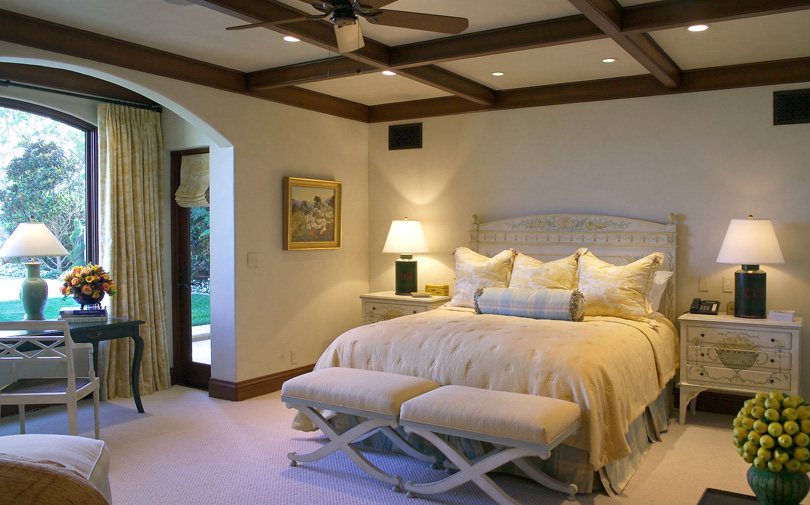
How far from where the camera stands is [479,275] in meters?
5.29

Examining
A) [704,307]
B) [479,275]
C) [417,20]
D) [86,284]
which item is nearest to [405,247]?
[479,275]

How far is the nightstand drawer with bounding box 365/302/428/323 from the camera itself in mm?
5670

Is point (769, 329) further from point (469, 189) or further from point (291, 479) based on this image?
point (291, 479)

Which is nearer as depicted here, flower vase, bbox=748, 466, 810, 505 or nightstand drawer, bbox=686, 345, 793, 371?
flower vase, bbox=748, 466, 810, 505

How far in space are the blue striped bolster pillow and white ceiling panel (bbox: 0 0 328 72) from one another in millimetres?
2153

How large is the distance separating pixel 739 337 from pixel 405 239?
2836 millimetres

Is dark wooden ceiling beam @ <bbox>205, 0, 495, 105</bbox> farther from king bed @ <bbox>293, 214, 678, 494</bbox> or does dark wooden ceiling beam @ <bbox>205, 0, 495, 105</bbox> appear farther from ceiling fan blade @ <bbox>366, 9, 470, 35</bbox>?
king bed @ <bbox>293, 214, 678, 494</bbox>

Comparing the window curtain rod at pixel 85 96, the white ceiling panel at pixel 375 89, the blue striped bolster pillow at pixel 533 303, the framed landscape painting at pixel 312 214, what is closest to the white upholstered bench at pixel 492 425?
the blue striped bolster pillow at pixel 533 303

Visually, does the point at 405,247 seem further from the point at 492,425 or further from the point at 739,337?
the point at 492,425

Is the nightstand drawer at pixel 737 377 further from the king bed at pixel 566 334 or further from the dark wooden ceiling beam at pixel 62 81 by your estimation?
the dark wooden ceiling beam at pixel 62 81

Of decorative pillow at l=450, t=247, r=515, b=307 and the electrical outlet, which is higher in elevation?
the electrical outlet

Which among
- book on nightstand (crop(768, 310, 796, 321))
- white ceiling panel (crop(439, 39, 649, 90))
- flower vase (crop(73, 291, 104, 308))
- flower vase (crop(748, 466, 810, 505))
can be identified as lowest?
flower vase (crop(748, 466, 810, 505))

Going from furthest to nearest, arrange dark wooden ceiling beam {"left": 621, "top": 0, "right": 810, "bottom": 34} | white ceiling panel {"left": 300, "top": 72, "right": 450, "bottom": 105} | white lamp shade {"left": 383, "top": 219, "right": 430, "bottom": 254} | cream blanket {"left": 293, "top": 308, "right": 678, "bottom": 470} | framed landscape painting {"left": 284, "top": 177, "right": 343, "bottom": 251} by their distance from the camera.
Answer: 1. white lamp shade {"left": 383, "top": 219, "right": 430, "bottom": 254}
2. framed landscape painting {"left": 284, "top": 177, "right": 343, "bottom": 251}
3. white ceiling panel {"left": 300, "top": 72, "right": 450, "bottom": 105}
4. cream blanket {"left": 293, "top": 308, "right": 678, "bottom": 470}
5. dark wooden ceiling beam {"left": 621, "top": 0, "right": 810, "bottom": 34}

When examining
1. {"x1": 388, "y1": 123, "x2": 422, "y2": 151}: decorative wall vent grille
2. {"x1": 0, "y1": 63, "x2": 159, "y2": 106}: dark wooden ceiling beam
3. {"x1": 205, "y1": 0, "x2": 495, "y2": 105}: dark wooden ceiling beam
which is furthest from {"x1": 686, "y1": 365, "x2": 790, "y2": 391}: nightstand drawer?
{"x1": 0, "y1": 63, "x2": 159, "y2": 106}: dark wooden ceiling beam
